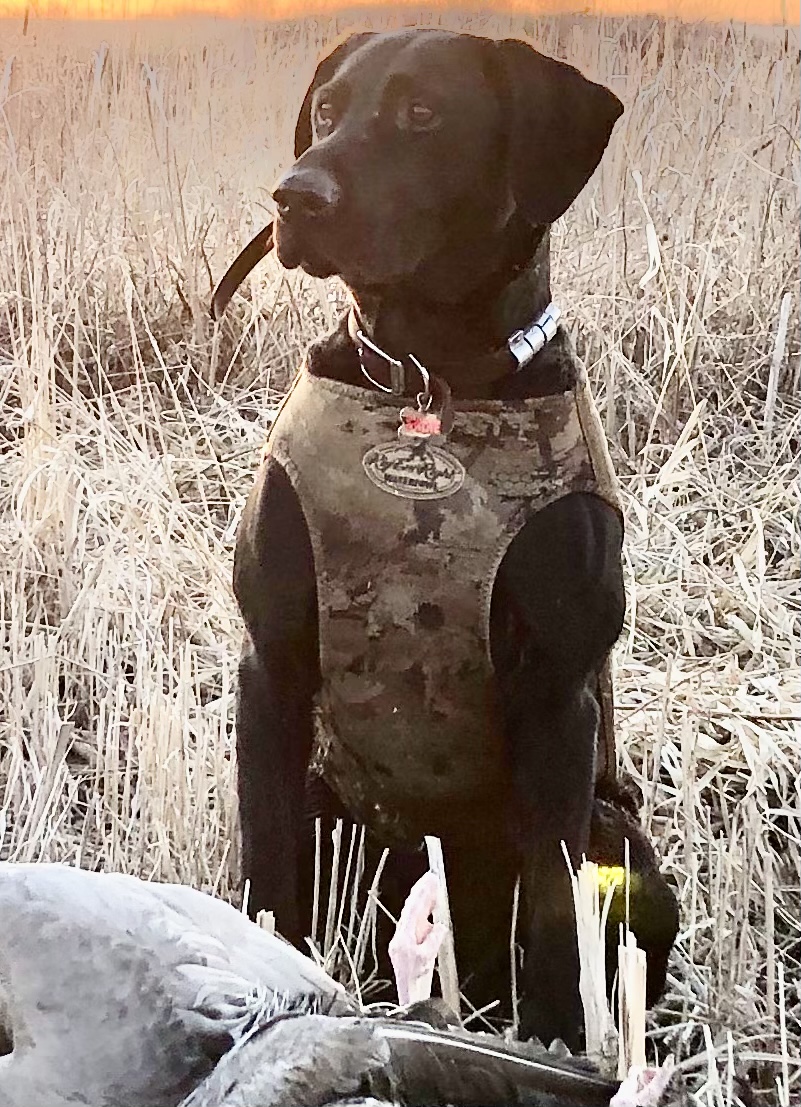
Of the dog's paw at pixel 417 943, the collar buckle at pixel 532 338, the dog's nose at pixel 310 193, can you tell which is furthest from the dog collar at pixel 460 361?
the dog's paw at pixel 417 943

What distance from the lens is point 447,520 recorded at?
1.17 meters

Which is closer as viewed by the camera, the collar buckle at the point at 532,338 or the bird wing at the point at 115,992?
the bird wing at the point at 115,992

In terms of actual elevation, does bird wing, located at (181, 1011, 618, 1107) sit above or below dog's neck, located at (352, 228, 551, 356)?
below

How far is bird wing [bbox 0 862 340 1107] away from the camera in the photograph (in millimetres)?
1058

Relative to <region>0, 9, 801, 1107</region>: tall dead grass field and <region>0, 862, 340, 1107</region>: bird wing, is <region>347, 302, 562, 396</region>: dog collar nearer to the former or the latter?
<region>0, 9, 801, 1107</region>: tall dead grass field

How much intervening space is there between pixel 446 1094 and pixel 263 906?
0.30m

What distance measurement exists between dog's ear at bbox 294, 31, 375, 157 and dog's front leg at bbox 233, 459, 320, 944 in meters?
0.26

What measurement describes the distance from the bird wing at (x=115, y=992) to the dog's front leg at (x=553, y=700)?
0.65 feet

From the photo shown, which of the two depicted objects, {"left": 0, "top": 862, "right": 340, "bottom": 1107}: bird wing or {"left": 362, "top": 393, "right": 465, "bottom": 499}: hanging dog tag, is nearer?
{"left": 0, "top": 862, "right": 340, "bottom": 1107}: bird wing

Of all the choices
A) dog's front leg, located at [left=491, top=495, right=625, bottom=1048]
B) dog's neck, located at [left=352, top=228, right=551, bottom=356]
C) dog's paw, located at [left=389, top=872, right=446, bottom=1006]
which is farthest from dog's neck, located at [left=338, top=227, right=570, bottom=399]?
dog's paw, located at [left=389, top=872, right=446, bottom=1006]

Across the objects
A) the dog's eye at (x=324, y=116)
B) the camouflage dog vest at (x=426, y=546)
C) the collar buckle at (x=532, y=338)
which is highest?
the dog's eye at (x=324, y=116)

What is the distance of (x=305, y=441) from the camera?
120cm

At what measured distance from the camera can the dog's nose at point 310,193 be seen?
43.3 inches

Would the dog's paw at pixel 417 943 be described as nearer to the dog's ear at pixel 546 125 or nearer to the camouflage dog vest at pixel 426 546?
the camouflage dog vest at pixel 426 546
